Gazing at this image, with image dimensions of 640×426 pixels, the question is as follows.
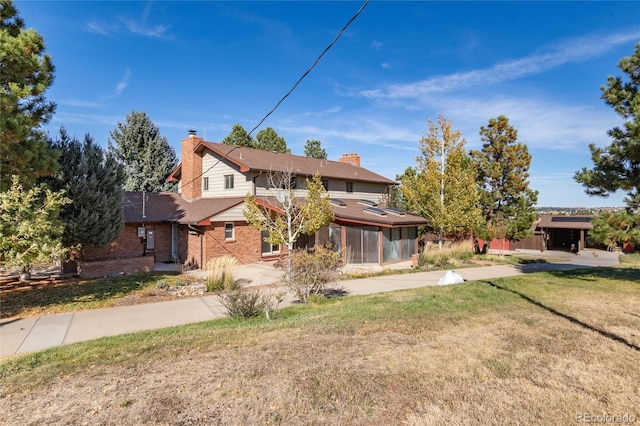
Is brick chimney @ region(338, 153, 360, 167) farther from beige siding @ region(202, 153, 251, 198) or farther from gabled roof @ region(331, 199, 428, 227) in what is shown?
beige siding @ region(202, 153, 251, 198)

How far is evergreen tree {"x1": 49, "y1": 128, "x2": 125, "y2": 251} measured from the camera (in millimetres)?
14367

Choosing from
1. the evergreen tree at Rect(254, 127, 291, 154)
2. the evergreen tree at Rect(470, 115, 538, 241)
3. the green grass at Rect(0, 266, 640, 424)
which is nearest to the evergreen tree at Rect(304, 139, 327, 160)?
the evergreen tree at Rect(254, 127, 291, 154)

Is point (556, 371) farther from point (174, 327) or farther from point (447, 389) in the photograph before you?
point (174, 327)

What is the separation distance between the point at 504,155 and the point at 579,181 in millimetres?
17063

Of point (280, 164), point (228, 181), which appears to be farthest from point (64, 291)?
point (280, 164)

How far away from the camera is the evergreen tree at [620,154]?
10805 millimetres

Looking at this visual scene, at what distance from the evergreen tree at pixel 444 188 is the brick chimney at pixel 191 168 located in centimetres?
1392

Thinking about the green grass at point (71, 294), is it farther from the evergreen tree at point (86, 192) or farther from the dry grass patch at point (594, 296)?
the dry grass patch at point (594, 296)

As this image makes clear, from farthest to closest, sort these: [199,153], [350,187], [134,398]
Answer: [350,187] < [199,153] < [134,398]

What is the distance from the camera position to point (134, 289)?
12766 millimetres

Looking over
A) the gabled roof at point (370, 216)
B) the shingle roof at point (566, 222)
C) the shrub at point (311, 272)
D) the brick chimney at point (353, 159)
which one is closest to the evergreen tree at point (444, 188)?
the gabled roof at point (370, 216)

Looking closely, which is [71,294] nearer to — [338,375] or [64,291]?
[64,291]

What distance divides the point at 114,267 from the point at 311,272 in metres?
11.3

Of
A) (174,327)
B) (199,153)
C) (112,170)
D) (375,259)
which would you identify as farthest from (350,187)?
(174,327)
